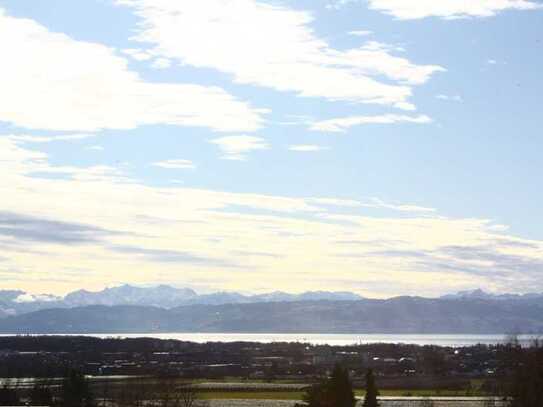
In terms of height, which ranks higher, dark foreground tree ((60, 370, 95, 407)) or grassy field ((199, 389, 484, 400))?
dark foreground tree ((60, 370, 95, 407))

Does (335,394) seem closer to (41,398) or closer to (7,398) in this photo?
(41,398)

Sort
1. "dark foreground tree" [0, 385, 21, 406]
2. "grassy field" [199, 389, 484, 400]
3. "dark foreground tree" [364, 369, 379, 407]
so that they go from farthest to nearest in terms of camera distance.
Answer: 1. "grassy field" [199, 389, 484, 400]
2. "dark foreground tree" [0, 385, 21, 406]
3. "dark foreground tree" [364, 369, 379, 407]

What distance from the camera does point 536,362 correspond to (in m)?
91.7

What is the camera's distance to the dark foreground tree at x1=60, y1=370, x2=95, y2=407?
8775 centimetres

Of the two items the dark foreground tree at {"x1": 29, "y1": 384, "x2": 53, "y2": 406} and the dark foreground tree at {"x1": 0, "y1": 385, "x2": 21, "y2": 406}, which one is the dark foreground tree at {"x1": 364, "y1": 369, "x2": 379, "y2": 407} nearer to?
the dark foreground tree at {"x1": 29, "y1": 384, "x2": 53, "y2": 406}

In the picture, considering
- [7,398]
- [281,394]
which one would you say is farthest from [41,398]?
[281,394]

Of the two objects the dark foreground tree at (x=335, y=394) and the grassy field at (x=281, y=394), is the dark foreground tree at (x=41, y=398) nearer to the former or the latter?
the dark foreground tree at (x=335, y=394)

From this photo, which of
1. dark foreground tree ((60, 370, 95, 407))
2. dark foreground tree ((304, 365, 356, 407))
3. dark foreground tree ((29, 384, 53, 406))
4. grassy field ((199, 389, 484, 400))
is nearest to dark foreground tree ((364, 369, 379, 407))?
dark foreground tree ((304, 365, 356, 407))

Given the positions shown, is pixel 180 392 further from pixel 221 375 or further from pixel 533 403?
pixel 221 375

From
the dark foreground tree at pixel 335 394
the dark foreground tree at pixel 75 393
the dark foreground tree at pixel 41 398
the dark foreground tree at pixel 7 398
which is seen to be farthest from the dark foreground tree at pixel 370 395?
the dark foreground tree at pixel 7 398

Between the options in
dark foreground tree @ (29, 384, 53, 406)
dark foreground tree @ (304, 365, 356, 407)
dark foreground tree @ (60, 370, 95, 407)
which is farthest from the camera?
dark foreground tree @ (60, 370, 95, 407)

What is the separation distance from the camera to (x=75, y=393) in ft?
289

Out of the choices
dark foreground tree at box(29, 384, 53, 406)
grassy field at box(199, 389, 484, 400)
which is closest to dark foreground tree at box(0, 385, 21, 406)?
dark foreground tree at box(29, 384, 53, 406)

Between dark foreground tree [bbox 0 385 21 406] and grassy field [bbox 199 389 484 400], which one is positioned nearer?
dark foreground tree [bbox 0 385 21 406]
